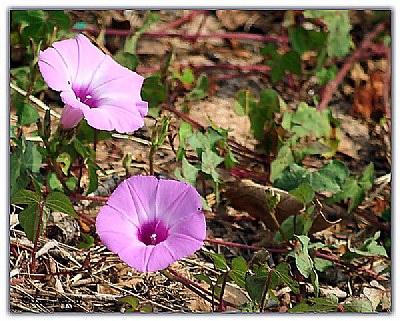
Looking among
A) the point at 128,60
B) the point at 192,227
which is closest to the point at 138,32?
the point at 128,60

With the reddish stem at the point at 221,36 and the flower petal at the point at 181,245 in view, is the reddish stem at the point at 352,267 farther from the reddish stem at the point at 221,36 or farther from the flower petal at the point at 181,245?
the reddish stem at the point at 221,36

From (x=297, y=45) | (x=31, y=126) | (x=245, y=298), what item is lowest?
(x=245, y=298)

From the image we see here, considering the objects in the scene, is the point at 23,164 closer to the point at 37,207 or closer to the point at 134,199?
the point at 37,207

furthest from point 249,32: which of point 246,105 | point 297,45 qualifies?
point 246,105

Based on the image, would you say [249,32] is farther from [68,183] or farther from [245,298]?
[245,298]

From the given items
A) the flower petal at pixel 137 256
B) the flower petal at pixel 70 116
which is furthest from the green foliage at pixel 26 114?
the flower petal at pixel 137 256

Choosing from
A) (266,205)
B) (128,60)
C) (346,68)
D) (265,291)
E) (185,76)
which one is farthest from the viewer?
(346,68)
